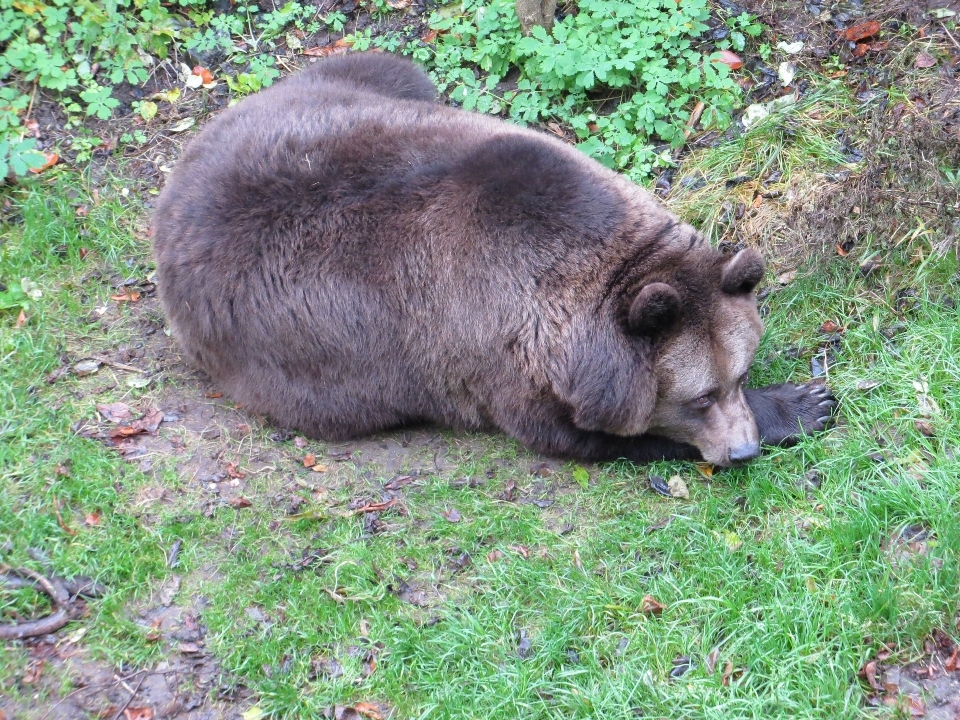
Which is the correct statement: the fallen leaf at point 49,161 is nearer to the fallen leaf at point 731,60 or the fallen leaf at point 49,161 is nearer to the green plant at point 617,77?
the green plant at point 617,77

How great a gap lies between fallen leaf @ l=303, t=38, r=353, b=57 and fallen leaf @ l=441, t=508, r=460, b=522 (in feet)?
15.7

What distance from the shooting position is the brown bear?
529 centimetres

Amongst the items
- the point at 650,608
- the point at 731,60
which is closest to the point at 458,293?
the point at 650,608

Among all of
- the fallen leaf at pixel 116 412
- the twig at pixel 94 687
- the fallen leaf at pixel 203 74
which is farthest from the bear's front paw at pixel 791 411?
the fallen leaf at pixel 203 74

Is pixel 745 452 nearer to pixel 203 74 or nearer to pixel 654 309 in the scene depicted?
pixel 654 309

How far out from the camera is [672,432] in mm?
5648

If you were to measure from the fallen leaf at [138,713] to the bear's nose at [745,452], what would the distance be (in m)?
3.45

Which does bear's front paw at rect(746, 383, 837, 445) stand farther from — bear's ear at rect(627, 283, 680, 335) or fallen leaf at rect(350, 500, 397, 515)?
fallen leaf at rect(350, 500, 397, 515)

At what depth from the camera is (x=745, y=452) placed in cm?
530

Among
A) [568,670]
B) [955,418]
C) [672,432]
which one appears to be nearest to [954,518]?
[955,418]

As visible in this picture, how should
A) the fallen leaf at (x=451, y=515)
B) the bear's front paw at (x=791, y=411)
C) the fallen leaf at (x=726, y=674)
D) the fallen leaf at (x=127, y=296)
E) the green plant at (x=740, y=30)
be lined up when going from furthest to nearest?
the green plant at (x=740, y=30), the fallen leaf at (x=127, y=296), the bear's front paw at (x=791, y=411), the fallen leaf at (x=451, y=515), the fallen leaf at (x=726, y=674)

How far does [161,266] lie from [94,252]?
1.77m

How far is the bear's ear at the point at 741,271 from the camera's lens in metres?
5.21

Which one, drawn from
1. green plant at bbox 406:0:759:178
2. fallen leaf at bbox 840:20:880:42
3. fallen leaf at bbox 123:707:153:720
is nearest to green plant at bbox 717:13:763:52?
green plant at bbox 406:0:759:178
